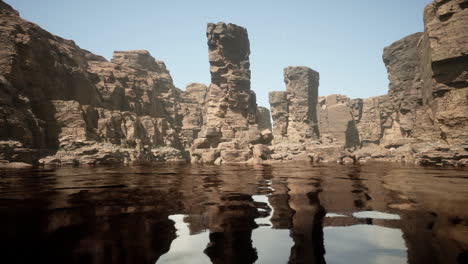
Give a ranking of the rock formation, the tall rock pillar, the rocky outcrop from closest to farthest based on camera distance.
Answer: the rock formation → the tall rock pillar → the rocky outcrop

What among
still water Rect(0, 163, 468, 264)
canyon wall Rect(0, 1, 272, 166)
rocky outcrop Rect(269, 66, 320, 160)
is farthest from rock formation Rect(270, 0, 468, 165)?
still water Rect(0, 163, 468, 264)

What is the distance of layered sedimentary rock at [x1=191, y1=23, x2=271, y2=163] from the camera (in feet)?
111

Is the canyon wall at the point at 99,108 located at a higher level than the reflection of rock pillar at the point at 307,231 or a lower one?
higher

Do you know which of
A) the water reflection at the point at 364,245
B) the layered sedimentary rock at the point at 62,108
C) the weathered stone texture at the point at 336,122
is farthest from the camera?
the weathered stone texture at the point at 336,122

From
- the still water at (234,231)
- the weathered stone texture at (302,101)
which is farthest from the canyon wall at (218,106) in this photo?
the still water at (234,231)

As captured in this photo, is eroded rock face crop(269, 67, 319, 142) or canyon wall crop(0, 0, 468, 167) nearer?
canyon wall crop(0, 0, 468, 167)

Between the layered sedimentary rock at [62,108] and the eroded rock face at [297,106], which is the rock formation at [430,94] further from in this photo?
the layered sedimentary rock at [62,108]

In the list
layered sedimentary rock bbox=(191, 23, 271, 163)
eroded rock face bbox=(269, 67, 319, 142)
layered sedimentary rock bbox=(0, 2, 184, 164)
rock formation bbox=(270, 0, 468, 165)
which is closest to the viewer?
rock formation bbox=(270, 0, 468, 165)

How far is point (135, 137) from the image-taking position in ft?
125

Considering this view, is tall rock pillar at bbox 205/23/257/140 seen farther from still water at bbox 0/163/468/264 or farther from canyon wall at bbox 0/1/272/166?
still water at bbox 0/163/468/264

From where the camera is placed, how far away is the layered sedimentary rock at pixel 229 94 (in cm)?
3378

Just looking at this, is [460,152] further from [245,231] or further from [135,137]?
[135,137]

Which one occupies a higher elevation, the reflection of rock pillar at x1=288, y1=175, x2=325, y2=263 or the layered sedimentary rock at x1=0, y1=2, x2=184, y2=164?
the layered sedimentary rock at x1=0, y1=2, x2=184, y2=164

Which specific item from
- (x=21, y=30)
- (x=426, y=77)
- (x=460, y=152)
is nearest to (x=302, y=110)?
(x=426, y=77)
